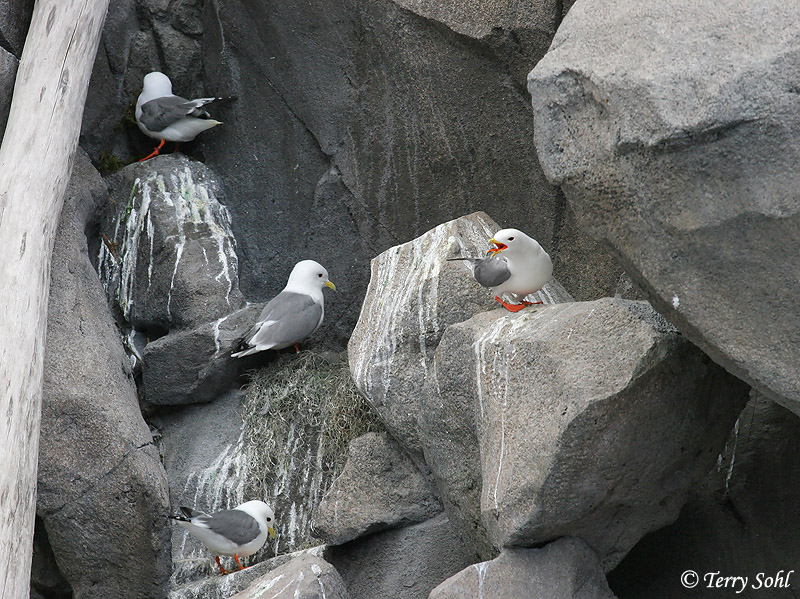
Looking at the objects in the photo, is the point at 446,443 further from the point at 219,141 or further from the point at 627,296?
the point at 219,141

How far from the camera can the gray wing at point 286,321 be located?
5641 mm

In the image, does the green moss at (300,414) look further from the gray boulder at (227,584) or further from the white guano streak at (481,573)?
the white guano streak at (481,573)

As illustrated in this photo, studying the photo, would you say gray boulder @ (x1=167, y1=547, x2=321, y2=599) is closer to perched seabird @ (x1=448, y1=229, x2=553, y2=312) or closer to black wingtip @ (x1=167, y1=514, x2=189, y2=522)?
black wingtip @ (x1=167, y1=514, x2=189, y2=522)

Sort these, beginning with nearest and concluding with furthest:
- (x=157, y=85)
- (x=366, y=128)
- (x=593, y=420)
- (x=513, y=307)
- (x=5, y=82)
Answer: (x=593, y=420), (x=513, y=307), (x=5, y=82), (x=366, y=128), (x=157, y=85)

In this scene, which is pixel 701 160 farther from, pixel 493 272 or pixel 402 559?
pixel 402 559

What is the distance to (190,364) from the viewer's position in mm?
5793

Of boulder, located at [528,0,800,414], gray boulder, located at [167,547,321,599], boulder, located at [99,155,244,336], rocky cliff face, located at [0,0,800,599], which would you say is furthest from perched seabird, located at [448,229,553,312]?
boulder, located at [99,155,244,336]

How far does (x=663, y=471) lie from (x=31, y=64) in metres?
3.78

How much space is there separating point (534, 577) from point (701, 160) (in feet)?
5.21

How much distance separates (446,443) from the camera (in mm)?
4328

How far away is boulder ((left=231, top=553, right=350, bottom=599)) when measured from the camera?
12.4 feet

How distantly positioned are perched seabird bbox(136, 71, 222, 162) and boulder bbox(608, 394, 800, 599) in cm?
371

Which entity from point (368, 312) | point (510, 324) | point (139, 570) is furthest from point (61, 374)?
point (510, 324)

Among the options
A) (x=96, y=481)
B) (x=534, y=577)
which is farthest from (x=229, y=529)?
(x=534, y=577)
